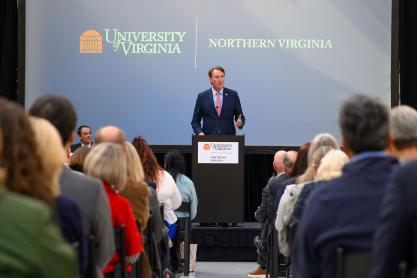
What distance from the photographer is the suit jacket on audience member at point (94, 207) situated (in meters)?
3.57

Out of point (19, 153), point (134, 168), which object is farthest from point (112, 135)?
point (19, 153)

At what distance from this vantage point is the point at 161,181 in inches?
Result: 280

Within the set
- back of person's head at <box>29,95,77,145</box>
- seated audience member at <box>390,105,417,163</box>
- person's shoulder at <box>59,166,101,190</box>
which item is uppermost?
back of person's head at <box>29,95,77,145</box>

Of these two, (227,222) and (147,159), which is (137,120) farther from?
(147,159)

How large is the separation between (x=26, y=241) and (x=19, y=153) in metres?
0.32

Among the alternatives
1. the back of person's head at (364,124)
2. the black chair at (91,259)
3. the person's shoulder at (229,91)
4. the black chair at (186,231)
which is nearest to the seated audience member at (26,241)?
the back of person's head at (364,124)

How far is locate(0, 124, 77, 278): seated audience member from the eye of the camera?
4.85 ft

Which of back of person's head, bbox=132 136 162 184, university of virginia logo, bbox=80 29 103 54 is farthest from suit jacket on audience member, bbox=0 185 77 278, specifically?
university of virginia logo, bbox=80 29 103 54

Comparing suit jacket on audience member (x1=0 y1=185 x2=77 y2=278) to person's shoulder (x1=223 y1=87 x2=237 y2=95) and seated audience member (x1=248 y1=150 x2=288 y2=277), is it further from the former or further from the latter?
person's shoulder (x1=223 y1=87 x2=237 y2=95)

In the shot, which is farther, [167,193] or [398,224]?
[167,193]

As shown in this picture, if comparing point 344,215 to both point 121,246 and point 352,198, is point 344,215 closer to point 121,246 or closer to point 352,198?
point 352,198

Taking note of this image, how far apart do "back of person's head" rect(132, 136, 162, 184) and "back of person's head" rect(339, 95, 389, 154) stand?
3804 millimetres

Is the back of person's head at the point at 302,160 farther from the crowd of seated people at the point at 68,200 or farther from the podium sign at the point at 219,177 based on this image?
the podium sign at the point at 219,177

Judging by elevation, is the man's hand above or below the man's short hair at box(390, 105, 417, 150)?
above
